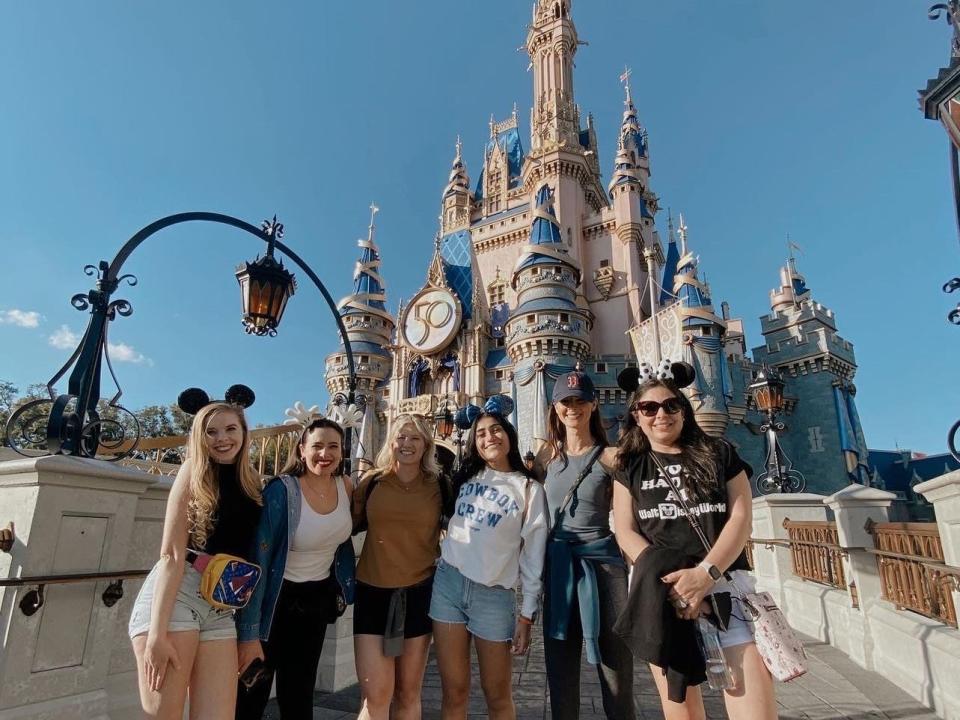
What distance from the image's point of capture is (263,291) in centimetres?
440

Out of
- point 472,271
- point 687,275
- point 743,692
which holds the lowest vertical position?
point 743,692

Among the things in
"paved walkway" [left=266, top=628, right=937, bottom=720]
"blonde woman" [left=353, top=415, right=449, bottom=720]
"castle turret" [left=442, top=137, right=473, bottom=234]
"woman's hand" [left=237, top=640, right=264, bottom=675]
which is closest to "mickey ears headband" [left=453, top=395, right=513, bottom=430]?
"blonde woman" [left=353, top=415, right=449, bottom=720]

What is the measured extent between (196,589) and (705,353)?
66.1 ft

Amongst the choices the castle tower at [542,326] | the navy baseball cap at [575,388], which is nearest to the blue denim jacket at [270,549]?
the navy baseball cap at [575,388]

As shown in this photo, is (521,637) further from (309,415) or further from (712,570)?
(309,415)

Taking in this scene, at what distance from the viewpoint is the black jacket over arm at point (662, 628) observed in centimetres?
206

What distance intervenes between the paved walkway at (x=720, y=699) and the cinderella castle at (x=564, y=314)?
12498 millimetres

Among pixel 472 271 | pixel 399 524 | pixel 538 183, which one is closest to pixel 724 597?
pixel 399 524

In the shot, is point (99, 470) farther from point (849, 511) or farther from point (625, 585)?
point (849, 511)

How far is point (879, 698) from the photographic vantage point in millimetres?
4250

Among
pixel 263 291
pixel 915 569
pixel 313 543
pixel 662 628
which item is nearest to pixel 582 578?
pixel 662 628

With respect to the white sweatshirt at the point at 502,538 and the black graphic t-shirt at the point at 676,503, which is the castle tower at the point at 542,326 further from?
the black graphic t-shirt at the point at 676,503

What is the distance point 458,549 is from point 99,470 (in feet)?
6.83

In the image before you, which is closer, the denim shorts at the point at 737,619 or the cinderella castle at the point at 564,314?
the denim shorts at the point at 737,619
